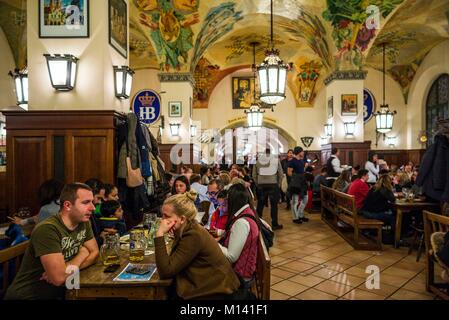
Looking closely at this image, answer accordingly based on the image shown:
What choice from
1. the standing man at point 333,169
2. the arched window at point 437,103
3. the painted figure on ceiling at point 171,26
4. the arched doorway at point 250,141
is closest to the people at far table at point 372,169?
the standing man at point 333,169

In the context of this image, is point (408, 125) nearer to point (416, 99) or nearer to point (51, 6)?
point (416, 99)

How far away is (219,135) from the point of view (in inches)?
644

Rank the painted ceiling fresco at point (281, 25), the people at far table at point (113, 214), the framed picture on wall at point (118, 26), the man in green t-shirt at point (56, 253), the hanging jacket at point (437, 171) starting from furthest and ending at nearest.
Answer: the painted ceiling fresco at point (281, 25) < the framed picture on wall at point (118, 26) < the hanging jacket at point (437, 171) < the people at far table at point (113, 214) < the man in green t-shirt at point (56, 253)

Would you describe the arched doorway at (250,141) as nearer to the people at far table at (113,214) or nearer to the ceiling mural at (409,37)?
the ceiling mural at (409,37)

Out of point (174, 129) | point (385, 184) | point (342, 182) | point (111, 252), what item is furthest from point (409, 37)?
point (111, 252)

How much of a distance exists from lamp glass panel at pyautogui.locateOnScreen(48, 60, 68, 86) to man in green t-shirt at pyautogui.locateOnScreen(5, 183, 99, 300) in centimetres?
239

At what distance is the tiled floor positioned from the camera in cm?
365

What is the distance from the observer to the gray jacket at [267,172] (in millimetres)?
7016

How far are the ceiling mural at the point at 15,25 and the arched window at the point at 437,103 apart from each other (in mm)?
14627

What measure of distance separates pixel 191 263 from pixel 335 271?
2.98 m

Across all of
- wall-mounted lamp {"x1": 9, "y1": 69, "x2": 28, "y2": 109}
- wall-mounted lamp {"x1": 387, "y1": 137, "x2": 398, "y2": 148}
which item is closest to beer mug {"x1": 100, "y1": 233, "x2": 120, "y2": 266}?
wall-mounted lamp {"x1": 9, "y1": 69, "x2": 28, "y2": 109}

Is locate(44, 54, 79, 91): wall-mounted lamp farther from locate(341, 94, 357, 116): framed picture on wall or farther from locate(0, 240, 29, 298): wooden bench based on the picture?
locate(341, 94, 357, 116): framed picture on wall

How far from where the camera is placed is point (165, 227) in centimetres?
214

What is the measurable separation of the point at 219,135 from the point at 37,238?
14.5m
